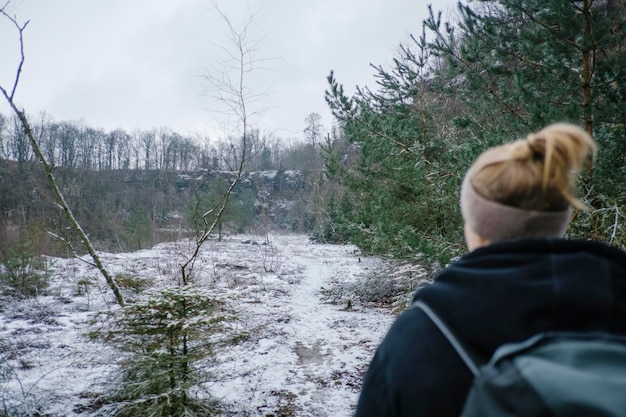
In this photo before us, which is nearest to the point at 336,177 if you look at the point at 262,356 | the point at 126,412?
the point at 262,356

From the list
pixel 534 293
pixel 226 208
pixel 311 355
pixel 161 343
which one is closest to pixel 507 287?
pixel 534 293

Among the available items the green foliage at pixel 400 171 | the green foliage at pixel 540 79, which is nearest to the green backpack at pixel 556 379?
the green foliage at pixel 540 79

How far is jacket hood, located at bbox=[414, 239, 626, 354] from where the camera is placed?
75 centimetres

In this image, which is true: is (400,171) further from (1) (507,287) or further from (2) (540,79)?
(1) (507,287)

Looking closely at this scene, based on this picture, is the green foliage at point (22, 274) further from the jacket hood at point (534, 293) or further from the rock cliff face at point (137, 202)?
the jacket hood at point (534, 293)

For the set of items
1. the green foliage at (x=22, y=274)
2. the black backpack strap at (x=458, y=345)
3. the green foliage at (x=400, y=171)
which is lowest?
the green foliage at (x=22, y=274)

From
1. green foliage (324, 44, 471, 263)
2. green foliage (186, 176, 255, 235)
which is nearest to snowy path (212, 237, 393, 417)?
green foliage (324, 44, 471, 263)

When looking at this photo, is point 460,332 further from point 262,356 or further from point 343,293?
point 343,293

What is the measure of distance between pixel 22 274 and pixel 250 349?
709cm

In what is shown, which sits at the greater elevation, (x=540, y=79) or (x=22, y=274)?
(x=540, y=79)

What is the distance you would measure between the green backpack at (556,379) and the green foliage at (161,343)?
2.85m

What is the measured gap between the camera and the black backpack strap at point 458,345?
2.67ft

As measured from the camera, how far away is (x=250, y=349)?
5.93 metres

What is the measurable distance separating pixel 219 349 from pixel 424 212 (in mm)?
5289
